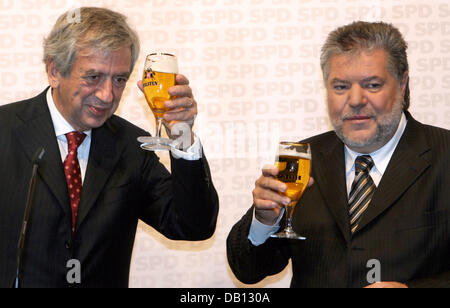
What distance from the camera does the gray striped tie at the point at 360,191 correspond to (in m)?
2.40

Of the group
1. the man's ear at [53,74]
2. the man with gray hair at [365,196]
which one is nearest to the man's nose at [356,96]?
the man with gray hair at [365,196]

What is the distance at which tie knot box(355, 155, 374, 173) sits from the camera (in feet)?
8.18

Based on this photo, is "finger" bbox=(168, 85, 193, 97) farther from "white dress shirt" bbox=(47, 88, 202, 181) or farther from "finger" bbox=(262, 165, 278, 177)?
"white dress shirt" bbox=(47, 88, 202, 181)

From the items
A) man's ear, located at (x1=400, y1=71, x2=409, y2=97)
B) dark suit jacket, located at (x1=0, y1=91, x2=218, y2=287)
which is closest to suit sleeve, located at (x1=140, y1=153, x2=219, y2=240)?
dark suit jacket, located at (x1=0, y1=91, x2=218, y2=287)

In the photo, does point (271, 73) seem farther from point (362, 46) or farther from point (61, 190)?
point (61, 190)

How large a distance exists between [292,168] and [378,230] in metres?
0.53

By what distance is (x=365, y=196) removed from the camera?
7.94 ft

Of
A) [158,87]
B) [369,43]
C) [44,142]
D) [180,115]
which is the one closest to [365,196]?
[369,43]

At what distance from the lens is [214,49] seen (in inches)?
132

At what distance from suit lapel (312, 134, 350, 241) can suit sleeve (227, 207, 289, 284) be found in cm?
27

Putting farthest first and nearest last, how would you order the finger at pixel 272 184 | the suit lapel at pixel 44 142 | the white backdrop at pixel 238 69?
the white backdrop at pixel 238 69, the suit lapel at pixel 44 142, the finger at pixel 272 184

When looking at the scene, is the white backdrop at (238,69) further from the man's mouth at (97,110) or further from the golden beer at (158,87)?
the golden beer at (158,87)

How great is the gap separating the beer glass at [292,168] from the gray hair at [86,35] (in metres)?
0.86
